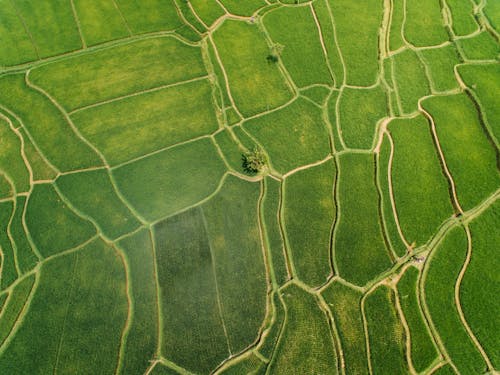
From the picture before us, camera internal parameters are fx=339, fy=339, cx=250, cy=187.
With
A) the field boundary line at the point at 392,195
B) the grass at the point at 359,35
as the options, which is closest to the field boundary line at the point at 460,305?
the field boundary line at the point at 392,195

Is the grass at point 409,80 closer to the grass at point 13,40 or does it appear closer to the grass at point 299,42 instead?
the grass at point 299,42

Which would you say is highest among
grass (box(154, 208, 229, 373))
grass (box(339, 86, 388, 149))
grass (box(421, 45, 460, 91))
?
grass (box(421, 45, 460, 91))

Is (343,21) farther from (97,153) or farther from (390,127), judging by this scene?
(97,153)

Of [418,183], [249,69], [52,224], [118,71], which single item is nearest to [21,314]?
[52,224]

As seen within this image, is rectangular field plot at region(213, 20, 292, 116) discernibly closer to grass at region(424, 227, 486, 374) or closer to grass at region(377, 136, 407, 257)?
grass at region(377, 136, 407, 257)

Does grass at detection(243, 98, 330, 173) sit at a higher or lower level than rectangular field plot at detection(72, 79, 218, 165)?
lower

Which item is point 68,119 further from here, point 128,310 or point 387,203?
point 387,203

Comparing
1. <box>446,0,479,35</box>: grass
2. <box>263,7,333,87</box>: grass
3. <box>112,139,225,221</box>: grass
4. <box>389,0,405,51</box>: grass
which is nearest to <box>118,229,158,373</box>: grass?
<box>112,139,225,221</box>: grass
